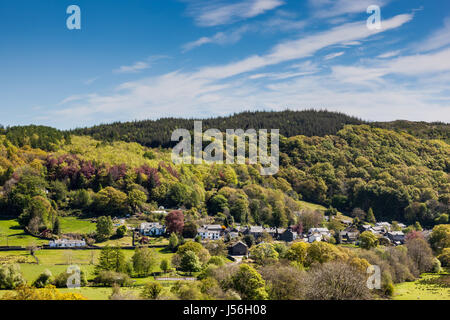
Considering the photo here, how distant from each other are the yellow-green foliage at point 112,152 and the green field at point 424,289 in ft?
236

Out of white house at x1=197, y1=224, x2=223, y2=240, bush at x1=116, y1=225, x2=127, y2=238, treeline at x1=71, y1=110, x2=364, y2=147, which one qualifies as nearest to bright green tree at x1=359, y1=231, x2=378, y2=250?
white house at x1=197, y1=224, x2=223, y2=240

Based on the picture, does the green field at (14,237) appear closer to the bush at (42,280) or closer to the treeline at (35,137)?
the bush at (42,280)

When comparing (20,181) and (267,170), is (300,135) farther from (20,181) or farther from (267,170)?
(20,181)

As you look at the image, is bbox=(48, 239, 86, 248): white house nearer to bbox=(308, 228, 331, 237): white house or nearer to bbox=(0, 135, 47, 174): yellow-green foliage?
bbox=(0, 135, 47, 174): yellow-green foliage

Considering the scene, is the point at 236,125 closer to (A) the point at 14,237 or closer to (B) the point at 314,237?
(B) the point at 314,237

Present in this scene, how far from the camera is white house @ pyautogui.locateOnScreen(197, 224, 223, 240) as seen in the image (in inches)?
2821

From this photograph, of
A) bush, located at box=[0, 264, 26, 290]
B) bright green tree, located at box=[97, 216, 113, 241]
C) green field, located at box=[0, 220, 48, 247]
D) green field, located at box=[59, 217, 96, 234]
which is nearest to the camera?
bush, located at box=[0, 264, 26, 290]

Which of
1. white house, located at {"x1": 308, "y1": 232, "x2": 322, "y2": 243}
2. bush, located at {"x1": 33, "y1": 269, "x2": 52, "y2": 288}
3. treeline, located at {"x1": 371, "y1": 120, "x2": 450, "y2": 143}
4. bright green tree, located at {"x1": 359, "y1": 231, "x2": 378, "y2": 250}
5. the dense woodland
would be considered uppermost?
treeline, located at {"x1": 371, "y1": 120, "x2": 450, "y2": 143}

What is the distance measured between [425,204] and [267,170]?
162ft

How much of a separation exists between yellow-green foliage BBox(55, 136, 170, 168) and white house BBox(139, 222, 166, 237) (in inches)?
1230

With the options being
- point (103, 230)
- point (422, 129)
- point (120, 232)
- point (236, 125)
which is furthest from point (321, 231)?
point (422, 129)

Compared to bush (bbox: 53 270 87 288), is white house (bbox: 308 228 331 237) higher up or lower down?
lower down

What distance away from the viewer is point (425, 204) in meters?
106
